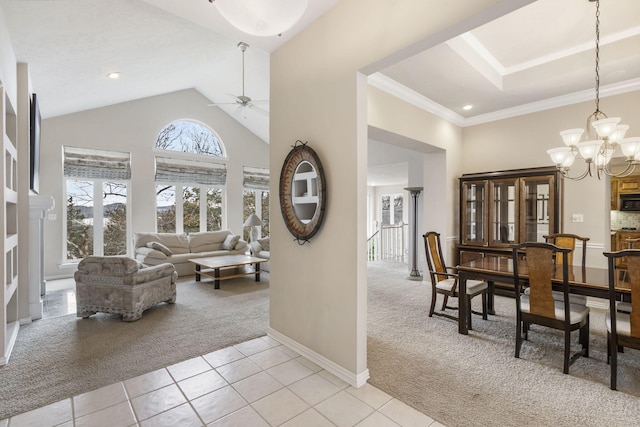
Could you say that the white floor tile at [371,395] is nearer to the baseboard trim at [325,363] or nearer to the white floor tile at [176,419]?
the baseboard trim at [325,363]

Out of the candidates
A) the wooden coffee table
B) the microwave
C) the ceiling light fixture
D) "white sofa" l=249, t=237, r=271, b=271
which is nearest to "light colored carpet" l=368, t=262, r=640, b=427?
the ceiling light fixture

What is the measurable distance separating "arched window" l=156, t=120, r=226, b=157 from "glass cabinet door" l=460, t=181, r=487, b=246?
233 inches

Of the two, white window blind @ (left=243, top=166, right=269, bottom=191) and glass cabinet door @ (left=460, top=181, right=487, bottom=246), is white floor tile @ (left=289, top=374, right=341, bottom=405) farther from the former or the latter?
white window blind @ (left=243, top=166, right=269, bottom=191)

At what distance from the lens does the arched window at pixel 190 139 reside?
705 cm

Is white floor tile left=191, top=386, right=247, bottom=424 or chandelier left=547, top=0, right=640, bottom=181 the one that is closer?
white floor tile left=191, top=386, right=247, bottom=424

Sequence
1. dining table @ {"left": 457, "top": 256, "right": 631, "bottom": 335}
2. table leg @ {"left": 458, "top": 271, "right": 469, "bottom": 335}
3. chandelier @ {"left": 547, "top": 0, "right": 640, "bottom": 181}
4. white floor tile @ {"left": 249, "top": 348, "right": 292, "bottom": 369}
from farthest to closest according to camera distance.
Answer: table leg @ {"left": 458, "top": 271, "right": 469, "bottom": 335}
chandelier @ {"left": 547, "top": 0, "right": 640, "bottom": 181}
white floor tile @ {"left": 249, "top": 348, "right": 292, "bottom": 369}
dining table @ {"left": 457, "top": 256, "right": 631, "bottom": 335}

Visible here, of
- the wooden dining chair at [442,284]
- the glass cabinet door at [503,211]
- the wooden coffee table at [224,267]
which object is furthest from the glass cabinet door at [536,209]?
the wooden coffee table at [224,267]

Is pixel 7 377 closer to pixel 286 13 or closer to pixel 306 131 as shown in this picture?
pixel 306 131

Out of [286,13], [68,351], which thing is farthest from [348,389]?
[68,351]

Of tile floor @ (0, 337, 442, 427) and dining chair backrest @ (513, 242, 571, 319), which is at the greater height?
dining chair backrest @ (513, 242, 571, 319)

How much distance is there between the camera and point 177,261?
5.86m

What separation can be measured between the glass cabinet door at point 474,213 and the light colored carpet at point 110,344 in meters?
3.42

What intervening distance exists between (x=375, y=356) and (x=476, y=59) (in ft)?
11.3

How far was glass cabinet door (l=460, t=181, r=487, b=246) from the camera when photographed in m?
4.76
